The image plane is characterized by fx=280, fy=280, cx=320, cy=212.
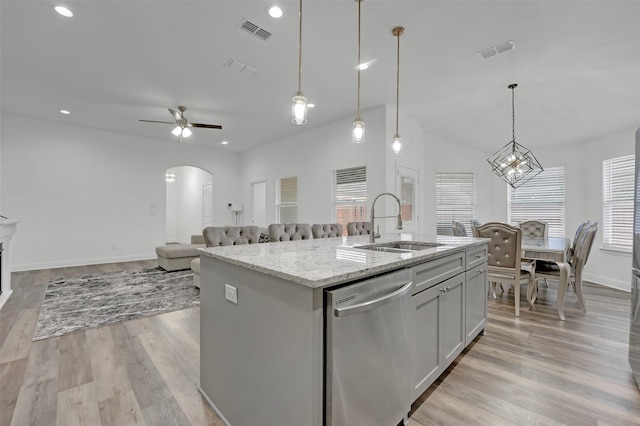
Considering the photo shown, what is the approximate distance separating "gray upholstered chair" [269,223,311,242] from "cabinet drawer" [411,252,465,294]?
1695 millimetres

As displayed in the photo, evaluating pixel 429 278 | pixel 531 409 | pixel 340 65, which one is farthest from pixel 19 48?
pixel 531 409

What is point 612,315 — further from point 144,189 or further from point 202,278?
point 144,189

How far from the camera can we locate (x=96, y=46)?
312cm

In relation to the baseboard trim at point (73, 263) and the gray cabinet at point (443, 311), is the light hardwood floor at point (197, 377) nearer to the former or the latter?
the gray cabinet at point (443, 311)

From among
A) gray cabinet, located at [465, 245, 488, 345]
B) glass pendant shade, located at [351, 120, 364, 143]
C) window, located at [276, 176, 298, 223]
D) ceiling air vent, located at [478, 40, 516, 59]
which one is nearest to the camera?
gray cabinet, located at [465, 245, 488, 345]

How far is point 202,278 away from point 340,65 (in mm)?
2955

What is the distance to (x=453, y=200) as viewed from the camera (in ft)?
20.8

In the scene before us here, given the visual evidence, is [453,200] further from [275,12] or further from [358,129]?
[275,12]

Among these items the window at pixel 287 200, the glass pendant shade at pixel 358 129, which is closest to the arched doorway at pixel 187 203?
the window at pixel 287 200

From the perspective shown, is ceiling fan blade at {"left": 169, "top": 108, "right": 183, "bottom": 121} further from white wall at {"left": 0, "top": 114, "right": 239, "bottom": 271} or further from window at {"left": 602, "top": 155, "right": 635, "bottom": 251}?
window at {"left": 602, "top": 155, "right": 635, "bottom": 251}

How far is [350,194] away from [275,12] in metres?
3.37

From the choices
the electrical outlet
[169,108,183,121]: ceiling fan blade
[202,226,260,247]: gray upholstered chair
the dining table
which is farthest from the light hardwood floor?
[169,108,183,121]: ceiling fan blade

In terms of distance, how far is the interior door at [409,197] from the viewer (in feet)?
16.9

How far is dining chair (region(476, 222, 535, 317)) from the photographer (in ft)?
10.5
